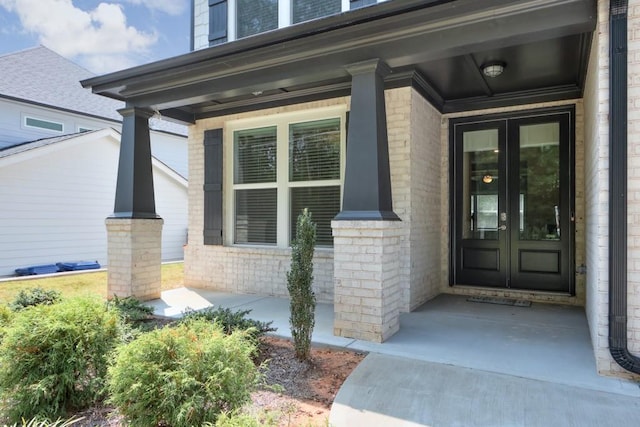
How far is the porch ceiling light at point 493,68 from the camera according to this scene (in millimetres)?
4438

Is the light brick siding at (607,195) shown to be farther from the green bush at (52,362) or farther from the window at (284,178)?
the green bush at (52,362)

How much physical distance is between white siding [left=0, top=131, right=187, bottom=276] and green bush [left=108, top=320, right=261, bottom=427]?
9783mm

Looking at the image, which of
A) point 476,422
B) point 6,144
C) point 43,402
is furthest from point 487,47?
Result: point 6,144

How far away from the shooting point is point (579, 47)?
4055 millimetres

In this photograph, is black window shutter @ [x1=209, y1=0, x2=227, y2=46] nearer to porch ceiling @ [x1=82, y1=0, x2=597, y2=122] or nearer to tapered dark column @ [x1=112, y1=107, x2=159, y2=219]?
porch ceiling @ [x1=82, y1=0, x2=597, y2=122]

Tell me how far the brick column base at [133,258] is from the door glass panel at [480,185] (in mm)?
4703

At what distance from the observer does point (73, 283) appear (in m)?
7.57

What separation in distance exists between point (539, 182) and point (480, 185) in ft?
2.56

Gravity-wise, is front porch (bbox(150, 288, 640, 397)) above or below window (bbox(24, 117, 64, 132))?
below

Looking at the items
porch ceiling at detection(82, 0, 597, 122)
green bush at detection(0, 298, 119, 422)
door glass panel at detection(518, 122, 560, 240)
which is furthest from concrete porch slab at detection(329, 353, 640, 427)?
door glass panel at detection(518, 122, 560, 240)

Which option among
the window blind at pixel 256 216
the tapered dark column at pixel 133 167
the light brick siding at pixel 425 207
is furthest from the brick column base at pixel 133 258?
the light brick siding at pixel 425 207

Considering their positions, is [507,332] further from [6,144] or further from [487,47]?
[6,144]

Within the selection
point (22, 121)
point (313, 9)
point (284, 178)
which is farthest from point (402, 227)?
point (22, 121)

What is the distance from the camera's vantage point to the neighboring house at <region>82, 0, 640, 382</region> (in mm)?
3002
